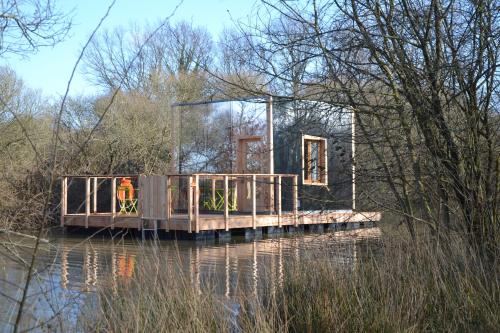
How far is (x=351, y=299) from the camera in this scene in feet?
13.9

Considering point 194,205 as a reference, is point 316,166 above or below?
above

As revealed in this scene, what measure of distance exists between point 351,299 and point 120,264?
17.0ft

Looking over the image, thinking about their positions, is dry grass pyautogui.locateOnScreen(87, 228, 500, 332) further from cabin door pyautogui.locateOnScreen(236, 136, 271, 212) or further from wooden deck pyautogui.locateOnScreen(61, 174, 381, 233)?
cabin door pyautogui.locateOnScreen(236, 136, 271, 212)

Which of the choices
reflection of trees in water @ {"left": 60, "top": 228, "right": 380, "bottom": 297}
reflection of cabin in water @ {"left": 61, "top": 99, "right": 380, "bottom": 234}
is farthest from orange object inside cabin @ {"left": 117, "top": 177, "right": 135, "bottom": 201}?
reflection of trees in water @ {"left": 60, "top": 228, "right": 380, "bottom": 297}

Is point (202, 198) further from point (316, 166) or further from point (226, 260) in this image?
point (316, 166)

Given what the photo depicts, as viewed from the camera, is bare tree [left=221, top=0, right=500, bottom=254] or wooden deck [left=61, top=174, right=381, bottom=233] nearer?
bare tree [left=221, top=0, right=500, bottom=254]

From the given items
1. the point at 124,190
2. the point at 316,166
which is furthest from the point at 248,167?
the point at 316,166

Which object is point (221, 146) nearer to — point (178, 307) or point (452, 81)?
point (452, 81)

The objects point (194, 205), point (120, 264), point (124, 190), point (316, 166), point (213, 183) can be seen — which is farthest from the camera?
point (213, 183)

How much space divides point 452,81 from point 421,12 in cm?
59

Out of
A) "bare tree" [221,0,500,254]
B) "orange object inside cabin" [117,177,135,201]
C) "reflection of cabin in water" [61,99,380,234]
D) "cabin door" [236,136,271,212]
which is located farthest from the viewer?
"orange object inside cabin" [117,177,135,201]

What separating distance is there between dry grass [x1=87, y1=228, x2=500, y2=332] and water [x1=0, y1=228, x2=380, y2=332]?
235mm

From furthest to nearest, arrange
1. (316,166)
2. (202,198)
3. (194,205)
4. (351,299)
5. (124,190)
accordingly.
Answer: (202,198) < (124,190) < (194,205) < (316,166) < (351,299)

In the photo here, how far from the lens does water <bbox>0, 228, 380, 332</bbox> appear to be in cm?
298
